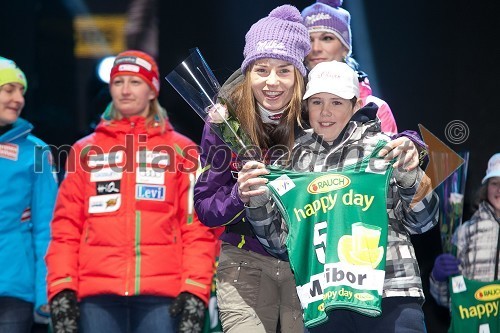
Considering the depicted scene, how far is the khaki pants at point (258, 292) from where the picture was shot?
136 inches

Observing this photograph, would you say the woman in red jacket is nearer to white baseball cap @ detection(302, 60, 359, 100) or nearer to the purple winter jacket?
the purple winter jacket

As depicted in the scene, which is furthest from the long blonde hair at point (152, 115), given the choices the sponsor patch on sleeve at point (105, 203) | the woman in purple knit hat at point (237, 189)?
the woman in purple knit hat at point (237, 189)

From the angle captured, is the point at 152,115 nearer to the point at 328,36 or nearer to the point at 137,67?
the point at 137,67

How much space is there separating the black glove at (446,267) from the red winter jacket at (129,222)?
122 centimetres

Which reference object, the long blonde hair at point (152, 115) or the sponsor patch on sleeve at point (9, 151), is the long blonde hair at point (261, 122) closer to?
the long blonde hair at point (152, 115)

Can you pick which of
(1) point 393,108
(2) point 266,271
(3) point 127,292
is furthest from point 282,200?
(1) point 393,108

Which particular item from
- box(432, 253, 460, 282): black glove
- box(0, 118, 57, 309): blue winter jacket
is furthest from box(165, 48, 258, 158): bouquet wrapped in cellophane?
box(432, 253, 460, 282): black glove

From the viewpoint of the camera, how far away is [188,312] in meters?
4.32

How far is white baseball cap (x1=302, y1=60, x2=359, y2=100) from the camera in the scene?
3.39 metres

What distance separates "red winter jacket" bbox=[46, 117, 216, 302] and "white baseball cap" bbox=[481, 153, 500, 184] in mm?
1524

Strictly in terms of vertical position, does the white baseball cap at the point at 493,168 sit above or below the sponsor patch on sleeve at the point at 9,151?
below

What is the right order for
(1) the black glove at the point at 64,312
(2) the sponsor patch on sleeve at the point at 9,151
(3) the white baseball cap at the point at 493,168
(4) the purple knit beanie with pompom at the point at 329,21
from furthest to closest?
(3) the white baseball cap at the point at 493,168
(2) the sponsor patch on sleeve at the point at 9,151
(4) the purple knit beanie with pompom at the point at 329,21
(1) the black glove at the point at 64,312

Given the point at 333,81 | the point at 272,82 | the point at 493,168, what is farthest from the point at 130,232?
the point at 493,168

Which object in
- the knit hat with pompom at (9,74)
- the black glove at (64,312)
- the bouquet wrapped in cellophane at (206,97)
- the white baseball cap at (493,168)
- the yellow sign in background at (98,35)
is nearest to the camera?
the bouquet wrapped in cellophane at (206,97)
